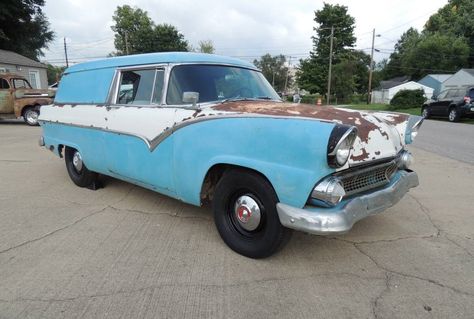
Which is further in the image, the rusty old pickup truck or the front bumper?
the rusty old pickup truck

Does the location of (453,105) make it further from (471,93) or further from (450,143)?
(450,143)

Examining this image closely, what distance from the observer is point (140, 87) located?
4.27 metres

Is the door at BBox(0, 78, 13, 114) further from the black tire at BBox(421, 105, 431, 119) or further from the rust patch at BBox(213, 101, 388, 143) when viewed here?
the black tire at BBox(421, 105, 431, 119)

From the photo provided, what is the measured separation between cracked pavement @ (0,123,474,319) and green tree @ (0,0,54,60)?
29.3 meters

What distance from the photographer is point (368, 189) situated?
10.6 feet

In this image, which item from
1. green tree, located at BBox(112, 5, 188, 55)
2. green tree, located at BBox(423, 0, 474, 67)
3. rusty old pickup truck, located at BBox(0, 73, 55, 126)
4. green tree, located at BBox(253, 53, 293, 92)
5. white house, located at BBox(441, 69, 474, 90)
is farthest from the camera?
green tree, located at BBox(253, 53, 293, 92)

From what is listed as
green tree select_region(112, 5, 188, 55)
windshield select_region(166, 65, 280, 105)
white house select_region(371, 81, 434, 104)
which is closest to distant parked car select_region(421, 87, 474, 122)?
windshield select_region(166, 65, 280, 105)

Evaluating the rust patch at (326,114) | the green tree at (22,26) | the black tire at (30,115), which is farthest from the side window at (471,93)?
the green tree at (22,26)

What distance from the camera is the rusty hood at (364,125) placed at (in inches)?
Result: 117

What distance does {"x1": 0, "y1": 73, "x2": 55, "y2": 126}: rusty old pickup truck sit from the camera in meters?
15.1

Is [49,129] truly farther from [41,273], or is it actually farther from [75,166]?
[41,273]

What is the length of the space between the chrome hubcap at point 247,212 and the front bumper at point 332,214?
372 mm

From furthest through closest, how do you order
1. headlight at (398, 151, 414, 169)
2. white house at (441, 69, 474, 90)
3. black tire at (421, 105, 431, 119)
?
white house at (441, 69, 474, 90) < black tire at (421, 105, 431, 119) < headlight at (398, 151, 414, 169)

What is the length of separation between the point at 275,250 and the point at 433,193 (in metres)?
3.43
